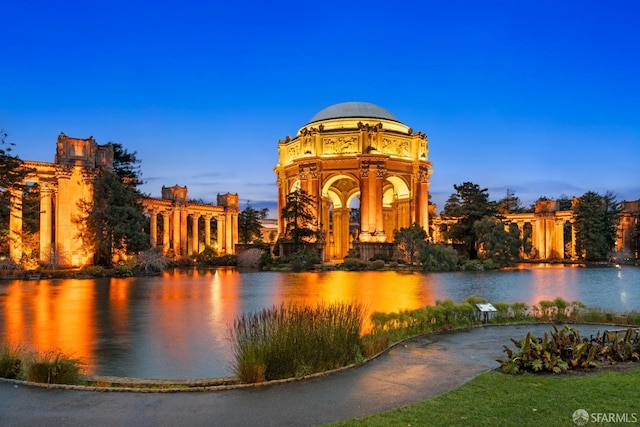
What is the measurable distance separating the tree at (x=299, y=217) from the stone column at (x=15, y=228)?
24.0 meters

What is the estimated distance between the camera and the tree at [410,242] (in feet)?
170

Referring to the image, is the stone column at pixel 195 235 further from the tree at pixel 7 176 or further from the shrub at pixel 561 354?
the shrub at pixel 561 354

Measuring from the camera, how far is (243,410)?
277 inches

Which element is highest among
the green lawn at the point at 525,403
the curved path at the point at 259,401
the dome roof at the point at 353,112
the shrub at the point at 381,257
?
the dome roof at the point at 353,112

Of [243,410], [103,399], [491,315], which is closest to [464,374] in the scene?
[243,410]

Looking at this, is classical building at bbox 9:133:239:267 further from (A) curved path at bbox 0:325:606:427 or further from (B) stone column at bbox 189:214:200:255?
(A) curved path at bbox 0:325:606:427

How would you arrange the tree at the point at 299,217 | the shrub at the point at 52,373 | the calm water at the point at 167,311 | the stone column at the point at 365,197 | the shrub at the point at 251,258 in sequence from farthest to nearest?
the stone column at the point at 365,197, the tree at the point at 299,217, the shrub at the point at 251,258, the calm water at the point at 167,311, the shrub at the point at 52,373

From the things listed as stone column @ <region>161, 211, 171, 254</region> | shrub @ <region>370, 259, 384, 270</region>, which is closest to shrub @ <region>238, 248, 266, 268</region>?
stone column @ <region>161, 211, 171, 254</region>

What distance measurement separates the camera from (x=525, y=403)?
6.91 m

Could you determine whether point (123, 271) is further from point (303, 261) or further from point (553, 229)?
point (553, 229)

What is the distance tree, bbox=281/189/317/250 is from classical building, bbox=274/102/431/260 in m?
1.77

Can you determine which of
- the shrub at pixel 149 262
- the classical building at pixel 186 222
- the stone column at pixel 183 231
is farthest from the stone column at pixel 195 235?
the shrub at pixel 149 262

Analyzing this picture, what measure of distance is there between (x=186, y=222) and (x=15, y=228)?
26.6 meters

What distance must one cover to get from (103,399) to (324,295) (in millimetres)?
15614
